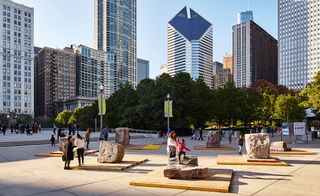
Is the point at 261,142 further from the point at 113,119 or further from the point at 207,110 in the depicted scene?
the point at 113,119

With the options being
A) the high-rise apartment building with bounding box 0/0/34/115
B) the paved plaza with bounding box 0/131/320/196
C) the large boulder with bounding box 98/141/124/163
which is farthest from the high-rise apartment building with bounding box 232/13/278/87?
the paved plaza with bounding box 0/131/320/196

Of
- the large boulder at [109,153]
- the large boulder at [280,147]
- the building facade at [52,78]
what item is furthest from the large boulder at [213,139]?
the building facade at [52,78]

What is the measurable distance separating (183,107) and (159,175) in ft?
148

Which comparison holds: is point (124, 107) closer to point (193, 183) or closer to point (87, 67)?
point (193, 183)

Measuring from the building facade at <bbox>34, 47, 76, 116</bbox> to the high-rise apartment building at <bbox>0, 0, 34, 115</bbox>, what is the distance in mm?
23470

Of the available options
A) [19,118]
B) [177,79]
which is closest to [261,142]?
[177,79]

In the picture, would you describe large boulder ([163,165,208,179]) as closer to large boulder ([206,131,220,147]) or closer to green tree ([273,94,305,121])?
large boulder ([206,131,220,147])

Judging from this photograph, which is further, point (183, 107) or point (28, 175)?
point (183, 107)

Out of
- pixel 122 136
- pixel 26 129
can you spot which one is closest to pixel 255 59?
pixel 26 129

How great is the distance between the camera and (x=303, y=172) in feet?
46.8

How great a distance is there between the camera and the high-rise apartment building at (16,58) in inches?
5827

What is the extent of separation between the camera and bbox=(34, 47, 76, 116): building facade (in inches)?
7136

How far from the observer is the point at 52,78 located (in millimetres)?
181875

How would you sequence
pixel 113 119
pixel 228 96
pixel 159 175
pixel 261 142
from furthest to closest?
pixel 113 119
pixel 228 96
pixel 261 142
pixel 159 175
